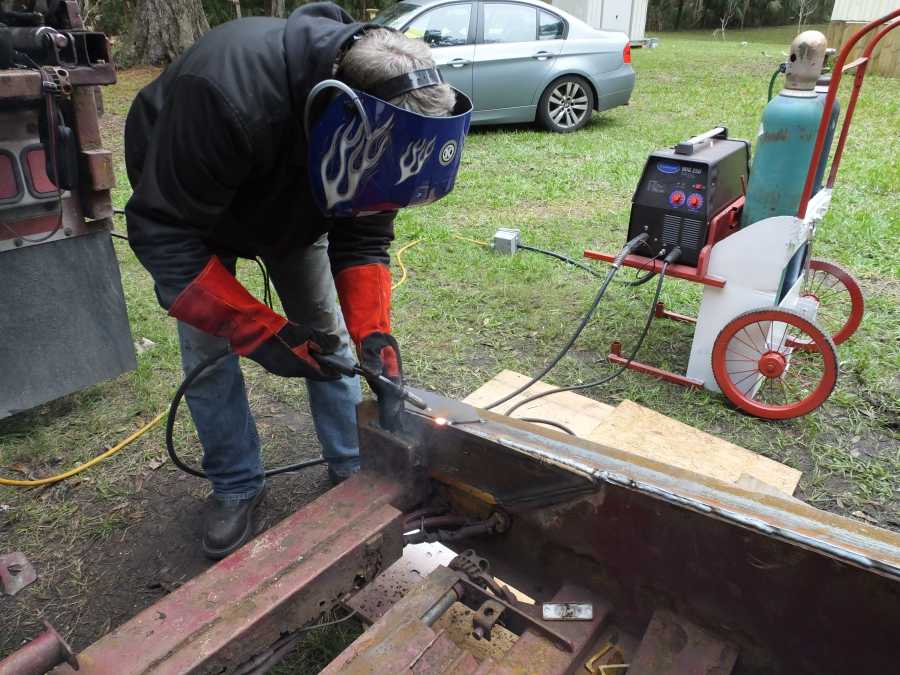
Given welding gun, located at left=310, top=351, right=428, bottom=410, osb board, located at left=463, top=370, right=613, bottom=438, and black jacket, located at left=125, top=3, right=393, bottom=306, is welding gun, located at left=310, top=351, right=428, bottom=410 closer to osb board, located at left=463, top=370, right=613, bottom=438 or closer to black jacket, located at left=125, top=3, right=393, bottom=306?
black jacket, located at left=125, top=3, right=393, bottom=306

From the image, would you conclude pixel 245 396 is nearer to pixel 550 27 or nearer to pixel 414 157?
pixel 414 157

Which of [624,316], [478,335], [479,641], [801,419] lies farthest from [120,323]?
[801,419]

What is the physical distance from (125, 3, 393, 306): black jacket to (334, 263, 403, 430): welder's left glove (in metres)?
0.34

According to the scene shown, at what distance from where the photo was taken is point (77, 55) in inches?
95.8

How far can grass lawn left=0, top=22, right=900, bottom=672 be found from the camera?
8.13ft

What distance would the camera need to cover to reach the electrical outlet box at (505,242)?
15.5 feet

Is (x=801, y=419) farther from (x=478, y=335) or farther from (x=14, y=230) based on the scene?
(x=14, y=230)

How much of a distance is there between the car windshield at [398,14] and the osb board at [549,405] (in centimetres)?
551

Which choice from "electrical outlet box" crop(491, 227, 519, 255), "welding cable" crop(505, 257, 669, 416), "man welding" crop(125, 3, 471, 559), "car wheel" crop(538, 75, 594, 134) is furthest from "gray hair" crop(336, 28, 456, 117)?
"car wheel" crop(538, 75, 594, 134)

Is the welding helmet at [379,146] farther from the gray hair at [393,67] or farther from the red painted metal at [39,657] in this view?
the red painted metal at [39,657]

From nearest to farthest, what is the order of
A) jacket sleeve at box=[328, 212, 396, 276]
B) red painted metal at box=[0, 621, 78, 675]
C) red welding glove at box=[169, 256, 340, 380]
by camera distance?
1. red painted metal at box=[0, 621, 78, 675]
2. red welding glove at box=[169, 256, 340, 380]
3. jacket sleeve at box=[328, 212, 396, 276]

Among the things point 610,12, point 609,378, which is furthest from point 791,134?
point 610,12

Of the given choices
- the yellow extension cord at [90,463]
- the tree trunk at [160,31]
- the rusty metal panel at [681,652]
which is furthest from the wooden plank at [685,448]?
the tree trunk at [160,31]

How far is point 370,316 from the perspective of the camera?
199 cm
